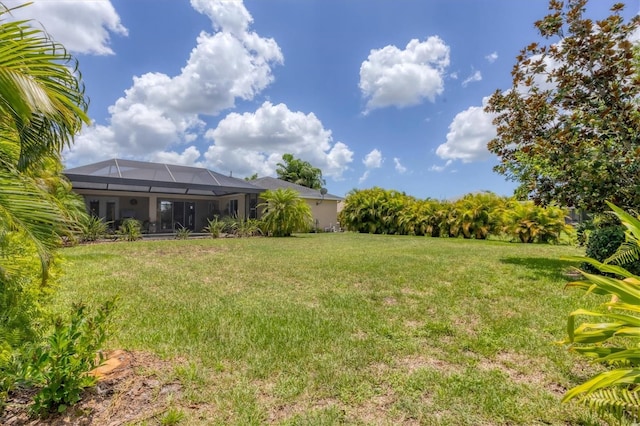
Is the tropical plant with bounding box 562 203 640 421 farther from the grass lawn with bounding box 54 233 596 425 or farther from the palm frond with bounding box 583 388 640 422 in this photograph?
the grass lawn with bounding box 54 233 596 425

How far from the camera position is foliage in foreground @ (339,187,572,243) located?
14.1m

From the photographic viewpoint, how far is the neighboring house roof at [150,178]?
48.1 feet

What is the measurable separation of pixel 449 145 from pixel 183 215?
61.4 feet

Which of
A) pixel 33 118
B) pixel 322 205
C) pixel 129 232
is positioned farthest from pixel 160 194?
pixel 33 118

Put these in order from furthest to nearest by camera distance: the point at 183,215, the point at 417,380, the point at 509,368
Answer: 1. the point at 183,215
2. the point at 509,368
3. the point at 417,380

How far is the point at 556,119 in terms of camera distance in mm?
7383

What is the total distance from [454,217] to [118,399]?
17085 mm

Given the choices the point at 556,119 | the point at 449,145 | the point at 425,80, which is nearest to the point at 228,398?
the point at 556,119

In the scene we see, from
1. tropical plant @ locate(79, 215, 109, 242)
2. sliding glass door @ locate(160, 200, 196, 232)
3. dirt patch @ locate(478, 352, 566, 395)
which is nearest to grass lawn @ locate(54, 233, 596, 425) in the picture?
dirt patch @ locate(478, 352, 566, 395)

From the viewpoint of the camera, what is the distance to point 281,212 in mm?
16828

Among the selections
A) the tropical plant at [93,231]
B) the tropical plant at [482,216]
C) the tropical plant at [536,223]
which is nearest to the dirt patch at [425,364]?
the tropical plant at [536,223]

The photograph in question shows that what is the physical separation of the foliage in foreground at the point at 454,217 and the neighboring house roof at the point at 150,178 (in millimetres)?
7062

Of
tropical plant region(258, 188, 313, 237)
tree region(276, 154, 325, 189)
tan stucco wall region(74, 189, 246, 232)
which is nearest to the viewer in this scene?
tropical plant region(258, 188, 313, 237)

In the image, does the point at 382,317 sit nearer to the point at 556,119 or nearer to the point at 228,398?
the point at 228,398
